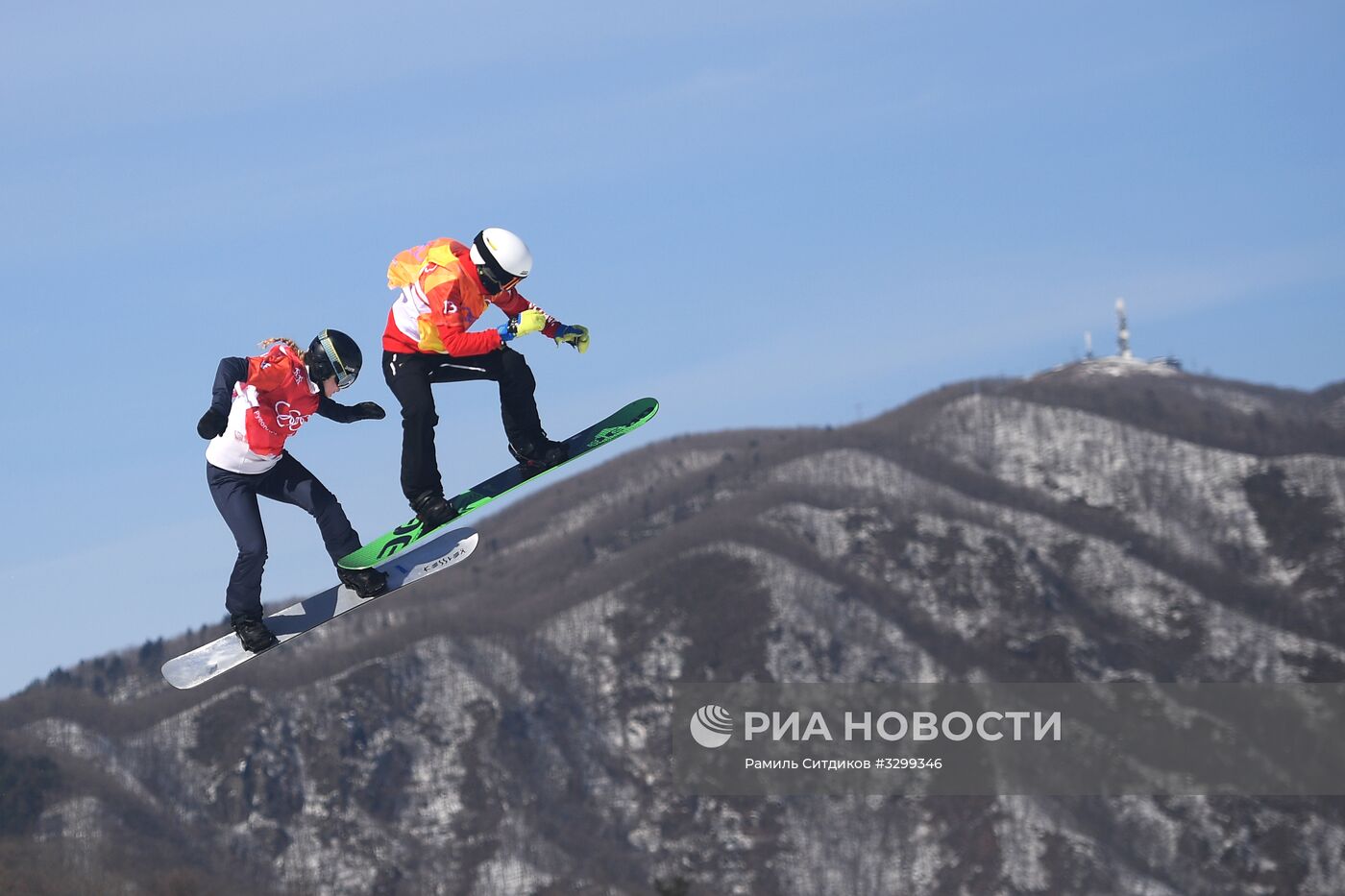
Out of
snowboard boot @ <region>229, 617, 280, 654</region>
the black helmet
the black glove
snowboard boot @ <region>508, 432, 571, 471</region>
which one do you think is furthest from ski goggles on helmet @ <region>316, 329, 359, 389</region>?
snowboard boot @ <region>229, 617, 280, 654</region>

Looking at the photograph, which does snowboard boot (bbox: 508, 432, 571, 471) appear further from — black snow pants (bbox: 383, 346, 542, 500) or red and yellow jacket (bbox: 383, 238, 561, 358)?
red and yellow jacket (bbox: 383, 238, 561, 358)

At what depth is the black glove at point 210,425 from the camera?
18797 millimetres

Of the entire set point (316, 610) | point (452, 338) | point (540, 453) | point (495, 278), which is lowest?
point (316, 610)

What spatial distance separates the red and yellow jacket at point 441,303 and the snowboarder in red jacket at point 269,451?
772 mm

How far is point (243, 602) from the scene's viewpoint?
20266mm

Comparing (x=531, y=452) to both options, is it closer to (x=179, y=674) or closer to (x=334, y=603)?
(x=334, y=603)

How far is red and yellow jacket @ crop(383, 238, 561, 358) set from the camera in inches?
773

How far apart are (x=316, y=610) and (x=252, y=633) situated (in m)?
1.39

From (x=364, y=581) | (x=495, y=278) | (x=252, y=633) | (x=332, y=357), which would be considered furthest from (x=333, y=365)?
(x=252, y=633)

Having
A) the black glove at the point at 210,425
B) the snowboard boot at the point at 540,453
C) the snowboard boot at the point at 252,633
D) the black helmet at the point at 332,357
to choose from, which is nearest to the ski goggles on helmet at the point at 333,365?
the black helmet at the point at 332,357

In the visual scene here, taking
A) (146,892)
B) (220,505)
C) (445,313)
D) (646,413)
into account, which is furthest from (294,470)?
(146,892)

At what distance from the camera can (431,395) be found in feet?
67.1

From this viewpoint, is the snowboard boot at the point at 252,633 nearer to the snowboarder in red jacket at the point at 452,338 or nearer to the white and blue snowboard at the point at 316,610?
the white and blue snowboard at the point at 316,610

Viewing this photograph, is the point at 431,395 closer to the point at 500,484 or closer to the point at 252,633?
the point at 500,484
